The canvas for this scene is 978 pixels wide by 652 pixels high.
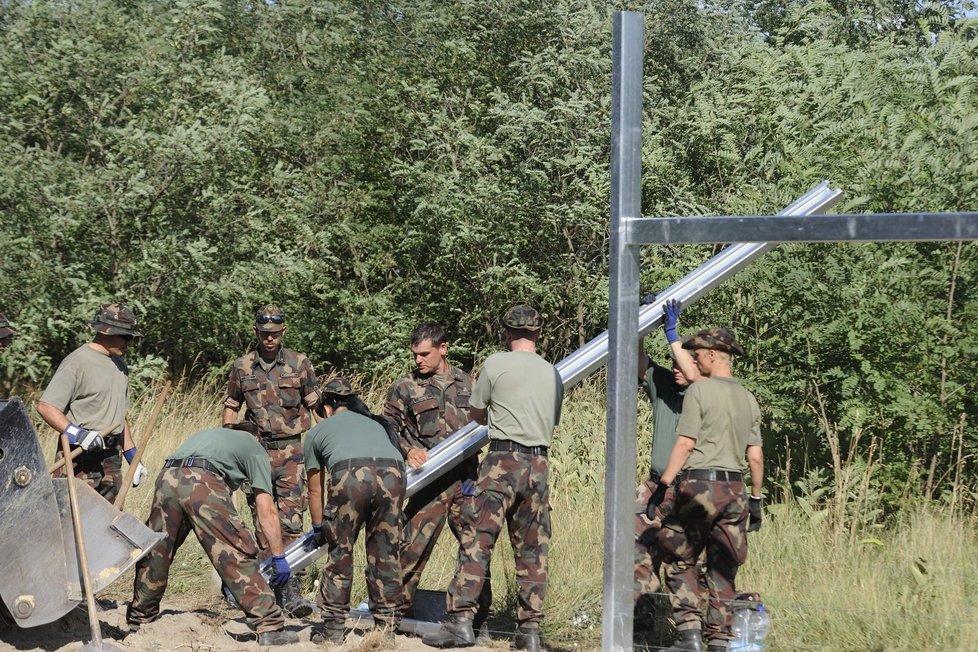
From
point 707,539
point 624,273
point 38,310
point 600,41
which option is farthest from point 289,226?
point 624,273

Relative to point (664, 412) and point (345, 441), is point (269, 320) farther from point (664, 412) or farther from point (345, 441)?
point (664, 412)

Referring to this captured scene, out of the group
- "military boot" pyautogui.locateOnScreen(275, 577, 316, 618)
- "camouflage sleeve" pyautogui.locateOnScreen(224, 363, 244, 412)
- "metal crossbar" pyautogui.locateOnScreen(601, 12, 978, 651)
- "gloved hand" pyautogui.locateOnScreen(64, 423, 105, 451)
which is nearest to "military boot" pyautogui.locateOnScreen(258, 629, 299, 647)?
"military boot" pyautogui.locateOnScreen(275, 577, 316, 618)

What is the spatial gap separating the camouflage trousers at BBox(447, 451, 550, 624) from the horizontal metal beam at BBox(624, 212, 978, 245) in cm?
226

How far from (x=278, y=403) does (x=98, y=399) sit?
1.42 meters

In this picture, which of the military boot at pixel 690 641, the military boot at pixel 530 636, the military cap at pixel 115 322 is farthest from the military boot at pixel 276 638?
the military cap at pixel 115 322

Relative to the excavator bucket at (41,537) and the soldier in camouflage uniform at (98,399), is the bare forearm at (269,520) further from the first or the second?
the soldier in camouflage uniform at (98,399)

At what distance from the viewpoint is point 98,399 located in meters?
7.59

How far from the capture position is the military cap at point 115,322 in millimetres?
A: 7613

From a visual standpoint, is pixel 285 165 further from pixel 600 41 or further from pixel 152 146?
pixel 600 41

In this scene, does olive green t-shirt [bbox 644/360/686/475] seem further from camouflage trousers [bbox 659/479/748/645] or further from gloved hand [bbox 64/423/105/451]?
gloved hand [bbox 64/423/105/451]

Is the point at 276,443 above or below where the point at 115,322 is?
below

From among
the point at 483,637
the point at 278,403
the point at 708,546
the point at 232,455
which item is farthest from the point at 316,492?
the point at 708,546

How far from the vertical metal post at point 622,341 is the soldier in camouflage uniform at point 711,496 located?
61.6 inches

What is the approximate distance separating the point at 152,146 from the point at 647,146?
5335mm
